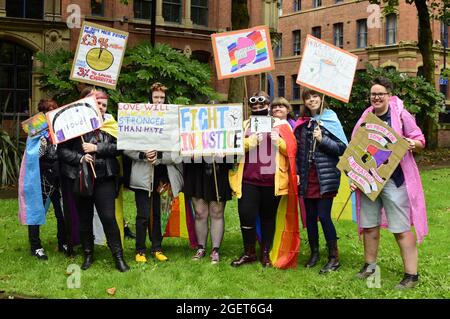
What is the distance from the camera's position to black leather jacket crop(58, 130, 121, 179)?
19.8 ft

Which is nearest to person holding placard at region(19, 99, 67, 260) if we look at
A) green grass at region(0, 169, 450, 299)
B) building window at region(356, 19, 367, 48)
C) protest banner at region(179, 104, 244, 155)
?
green grass at region(0, 169, 450, 299)

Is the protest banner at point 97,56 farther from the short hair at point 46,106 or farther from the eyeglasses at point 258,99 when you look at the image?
the eyeglasses at point 258,99

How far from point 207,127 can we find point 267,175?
847mm

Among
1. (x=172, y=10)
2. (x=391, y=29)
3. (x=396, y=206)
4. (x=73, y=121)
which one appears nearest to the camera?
(x=396, y=206)

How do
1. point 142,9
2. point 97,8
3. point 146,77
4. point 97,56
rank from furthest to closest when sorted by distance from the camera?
point 142,9, point 97,8, point 146,77, point 97,56

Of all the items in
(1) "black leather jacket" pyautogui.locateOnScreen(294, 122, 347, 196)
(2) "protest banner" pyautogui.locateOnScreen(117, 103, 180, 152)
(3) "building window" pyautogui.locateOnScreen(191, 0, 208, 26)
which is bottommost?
(1) "black leather jacket" pyautogui.locateOnScreen(294, 122, 347, 196)

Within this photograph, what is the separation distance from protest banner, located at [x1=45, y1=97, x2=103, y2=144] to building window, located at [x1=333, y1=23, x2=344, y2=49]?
37173 mm

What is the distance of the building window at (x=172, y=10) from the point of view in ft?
81.9

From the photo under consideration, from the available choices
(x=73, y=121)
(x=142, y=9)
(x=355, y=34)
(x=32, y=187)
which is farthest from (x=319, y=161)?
(x=355, y=34)

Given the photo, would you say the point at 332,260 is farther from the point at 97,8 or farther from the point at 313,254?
the point at 97,8

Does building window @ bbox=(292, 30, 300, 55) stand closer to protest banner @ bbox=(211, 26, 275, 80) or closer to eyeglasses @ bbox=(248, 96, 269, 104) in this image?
protest banner @ bbox=(211, 26, 275, 80)

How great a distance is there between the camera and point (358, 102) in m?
16.3

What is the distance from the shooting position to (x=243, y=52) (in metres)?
6.61

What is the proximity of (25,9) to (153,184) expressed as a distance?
1716 cm
